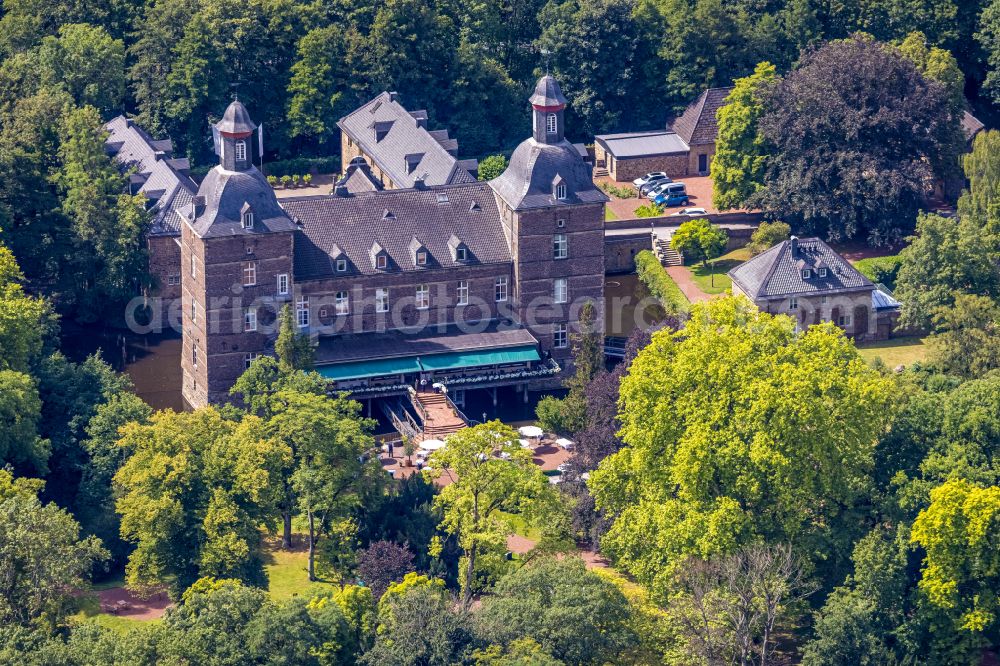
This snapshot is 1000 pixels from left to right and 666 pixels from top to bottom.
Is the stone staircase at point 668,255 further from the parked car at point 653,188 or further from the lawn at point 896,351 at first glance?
the lawn at point 896,351

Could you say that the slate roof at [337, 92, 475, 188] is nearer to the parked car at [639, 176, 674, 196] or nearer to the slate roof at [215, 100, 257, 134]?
the parked car at [639, 176, 674, 196]

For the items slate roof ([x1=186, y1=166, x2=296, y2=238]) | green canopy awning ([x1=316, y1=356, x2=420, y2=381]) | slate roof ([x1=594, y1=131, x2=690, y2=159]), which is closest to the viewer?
slate roof ([x1=186, y1=166, x2=296, y2=238])

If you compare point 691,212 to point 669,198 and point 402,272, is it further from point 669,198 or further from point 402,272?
point 402,272

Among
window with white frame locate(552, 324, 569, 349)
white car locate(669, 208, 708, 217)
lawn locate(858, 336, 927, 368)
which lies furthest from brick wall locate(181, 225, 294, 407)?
white car locate(669, 208, 708, 217)

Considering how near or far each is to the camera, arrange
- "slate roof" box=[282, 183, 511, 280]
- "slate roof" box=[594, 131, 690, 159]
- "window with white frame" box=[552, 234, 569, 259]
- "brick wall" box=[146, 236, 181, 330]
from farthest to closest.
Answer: "slate roof" box=[594, 131, 690, 159], "brick wall" box=[146, 236, 181, 330], "window with white frame" box=[552, 234, 569, 259], "slate roof" box=[282, 183, 511, 280]

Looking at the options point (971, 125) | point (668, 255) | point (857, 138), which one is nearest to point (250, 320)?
point (668, 255)

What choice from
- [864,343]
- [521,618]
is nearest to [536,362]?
[864,343]
